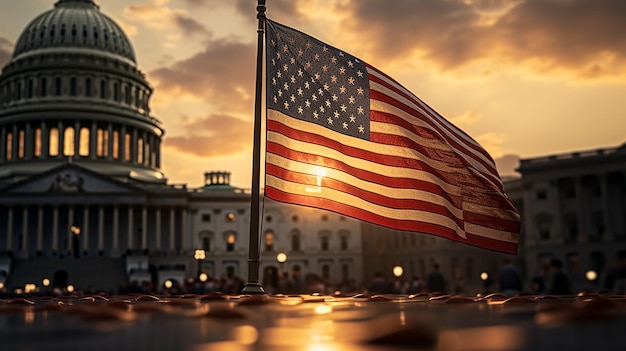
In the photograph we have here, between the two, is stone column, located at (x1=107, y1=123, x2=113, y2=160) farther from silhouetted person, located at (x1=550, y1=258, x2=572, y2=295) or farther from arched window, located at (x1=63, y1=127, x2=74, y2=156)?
silhouetted person, located at (x1=550, y1=258, x2=572, y2=295)

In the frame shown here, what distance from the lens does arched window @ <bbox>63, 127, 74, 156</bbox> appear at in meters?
100

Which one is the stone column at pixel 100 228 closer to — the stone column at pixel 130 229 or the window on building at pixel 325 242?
the stone column at pixel 130 229

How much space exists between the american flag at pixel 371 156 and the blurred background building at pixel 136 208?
69458 mm

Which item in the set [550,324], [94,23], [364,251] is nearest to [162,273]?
[364,251]

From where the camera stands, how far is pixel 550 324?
12.9 feet

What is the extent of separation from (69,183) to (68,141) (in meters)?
11.6

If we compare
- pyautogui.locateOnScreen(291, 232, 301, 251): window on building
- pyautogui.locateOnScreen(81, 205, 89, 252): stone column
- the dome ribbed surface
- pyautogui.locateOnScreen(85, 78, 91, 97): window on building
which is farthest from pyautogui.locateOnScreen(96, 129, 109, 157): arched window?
pyautogui.locateOnScreen(291, 232, 301, 251): window on building

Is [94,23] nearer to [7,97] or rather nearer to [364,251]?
[7,97]

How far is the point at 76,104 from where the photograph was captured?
10144 centimetres

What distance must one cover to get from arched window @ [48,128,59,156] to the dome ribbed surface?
14.3m

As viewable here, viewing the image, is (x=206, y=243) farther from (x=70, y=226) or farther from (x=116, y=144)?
(x=70, y=226)

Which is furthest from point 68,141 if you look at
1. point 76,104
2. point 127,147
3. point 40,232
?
point 40,232

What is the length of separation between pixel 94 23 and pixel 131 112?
689 inches

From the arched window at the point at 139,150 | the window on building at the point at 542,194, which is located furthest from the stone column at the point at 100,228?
the window on building at the point at 542,194
